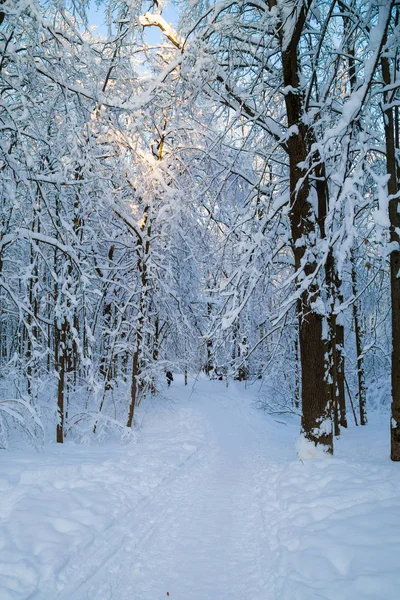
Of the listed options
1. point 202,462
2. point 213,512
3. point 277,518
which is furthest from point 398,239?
point 202,462

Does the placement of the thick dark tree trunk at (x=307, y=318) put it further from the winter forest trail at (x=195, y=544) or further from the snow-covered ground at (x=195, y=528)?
the winter forest trail at (x=195, y=544)

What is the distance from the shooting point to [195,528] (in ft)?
15.1

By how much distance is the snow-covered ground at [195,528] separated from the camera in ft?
10.5

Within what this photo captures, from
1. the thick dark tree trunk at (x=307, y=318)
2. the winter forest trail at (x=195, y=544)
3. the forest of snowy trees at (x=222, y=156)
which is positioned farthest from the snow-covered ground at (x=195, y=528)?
the forest of snowy trees at (x=222, y=156)

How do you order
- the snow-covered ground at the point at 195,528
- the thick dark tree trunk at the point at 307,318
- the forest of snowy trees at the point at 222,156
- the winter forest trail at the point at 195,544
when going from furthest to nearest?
the thick dark tree trunk at the point at 307,318 → the forest of snowy trees at the point at 222,156 → the winter forest trail at the point at 195,544 → the snow-covered ground at the point at 195,528

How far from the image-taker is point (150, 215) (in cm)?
1094

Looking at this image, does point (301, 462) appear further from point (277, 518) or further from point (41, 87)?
point (41, 87)

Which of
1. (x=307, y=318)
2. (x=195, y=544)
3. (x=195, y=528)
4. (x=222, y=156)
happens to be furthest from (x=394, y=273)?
(x=222, y=156)

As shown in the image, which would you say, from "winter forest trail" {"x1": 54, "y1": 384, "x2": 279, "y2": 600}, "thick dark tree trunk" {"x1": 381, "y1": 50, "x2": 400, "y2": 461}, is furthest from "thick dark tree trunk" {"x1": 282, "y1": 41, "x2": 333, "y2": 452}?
"winter forest trail" {"x1": 54, "y1": 384, "x2": 279, "y2": 600}

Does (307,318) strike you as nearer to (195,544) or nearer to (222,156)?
(195,544)

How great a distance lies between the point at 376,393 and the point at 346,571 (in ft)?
49.3

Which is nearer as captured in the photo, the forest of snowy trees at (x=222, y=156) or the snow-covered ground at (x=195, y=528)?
the snow-covered ground at (x=195, y=528)

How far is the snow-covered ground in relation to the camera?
3186 millimetres

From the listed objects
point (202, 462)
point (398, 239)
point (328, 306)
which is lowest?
point (202, 462)
